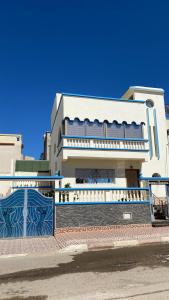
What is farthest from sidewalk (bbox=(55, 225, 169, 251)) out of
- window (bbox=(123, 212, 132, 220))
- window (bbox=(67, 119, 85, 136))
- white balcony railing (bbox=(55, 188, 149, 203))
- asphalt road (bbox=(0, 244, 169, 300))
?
window (bbox=(67, 119, 85, 136))

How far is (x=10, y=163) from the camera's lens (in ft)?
96.5

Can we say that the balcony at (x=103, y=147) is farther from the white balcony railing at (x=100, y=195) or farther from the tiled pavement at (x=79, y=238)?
the tiled pavement at (x=79, y=238)

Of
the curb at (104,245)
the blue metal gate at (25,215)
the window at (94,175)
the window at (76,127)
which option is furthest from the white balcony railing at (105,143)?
the curb at (104,245)

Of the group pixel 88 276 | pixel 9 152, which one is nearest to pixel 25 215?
pixel 88 276

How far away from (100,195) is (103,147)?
3.80 metres

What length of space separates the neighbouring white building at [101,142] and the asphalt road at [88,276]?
7.84 metres

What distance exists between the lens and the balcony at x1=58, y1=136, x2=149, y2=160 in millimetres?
15461

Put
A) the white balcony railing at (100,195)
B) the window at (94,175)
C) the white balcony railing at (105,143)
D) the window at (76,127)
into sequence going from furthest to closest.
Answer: the window at (94,175) → the window at (76,127) → the white balcony railing at (105,143) → the white balcony railing at (100,195)

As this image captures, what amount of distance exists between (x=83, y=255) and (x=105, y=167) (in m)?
8.84

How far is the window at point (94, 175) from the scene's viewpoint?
16.3 meters

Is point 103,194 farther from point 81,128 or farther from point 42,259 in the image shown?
point 42,259

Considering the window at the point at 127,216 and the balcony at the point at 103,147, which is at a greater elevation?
the balcony at the point at 103,147

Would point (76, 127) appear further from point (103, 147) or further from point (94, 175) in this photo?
point (94, 175)

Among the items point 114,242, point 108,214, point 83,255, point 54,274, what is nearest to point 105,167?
point 108,214
